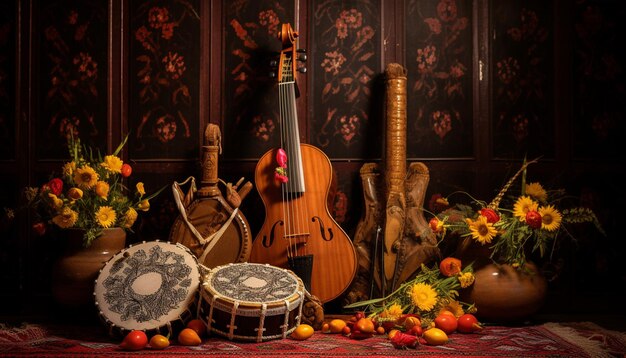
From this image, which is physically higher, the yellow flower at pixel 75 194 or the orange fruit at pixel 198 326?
the yellow flower at pixel 75 194

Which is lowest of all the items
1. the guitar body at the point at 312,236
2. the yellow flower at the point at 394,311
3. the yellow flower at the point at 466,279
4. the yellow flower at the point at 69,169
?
the yellow flower at the point at 394,311

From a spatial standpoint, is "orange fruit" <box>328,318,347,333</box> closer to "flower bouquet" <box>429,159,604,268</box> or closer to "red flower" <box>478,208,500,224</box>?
"flower bouquet" <box>429,159,604,268</box>

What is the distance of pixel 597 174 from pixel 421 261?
128 centimetres

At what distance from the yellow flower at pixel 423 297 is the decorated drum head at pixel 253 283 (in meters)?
0.56

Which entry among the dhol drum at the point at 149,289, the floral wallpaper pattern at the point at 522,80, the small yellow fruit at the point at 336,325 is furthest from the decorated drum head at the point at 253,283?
the floral wallpaper pattern at the point at 522,80

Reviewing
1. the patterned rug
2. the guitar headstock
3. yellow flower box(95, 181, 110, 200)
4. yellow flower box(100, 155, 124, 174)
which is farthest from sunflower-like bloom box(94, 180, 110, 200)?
the guitar headstock

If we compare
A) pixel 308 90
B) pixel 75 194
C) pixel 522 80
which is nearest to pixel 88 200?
pixel 75 194

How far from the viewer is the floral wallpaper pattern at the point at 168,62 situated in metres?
3.62

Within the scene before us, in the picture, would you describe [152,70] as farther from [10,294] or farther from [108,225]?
[10,294]

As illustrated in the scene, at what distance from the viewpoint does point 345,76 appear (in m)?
3.63

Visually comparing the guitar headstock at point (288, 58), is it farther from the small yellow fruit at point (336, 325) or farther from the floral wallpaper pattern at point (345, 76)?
the small yellow fruit at point (336, 325)

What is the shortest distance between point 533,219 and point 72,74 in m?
2.78

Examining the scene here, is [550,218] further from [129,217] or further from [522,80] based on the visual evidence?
[129,217]

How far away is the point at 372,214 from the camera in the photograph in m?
3.38
